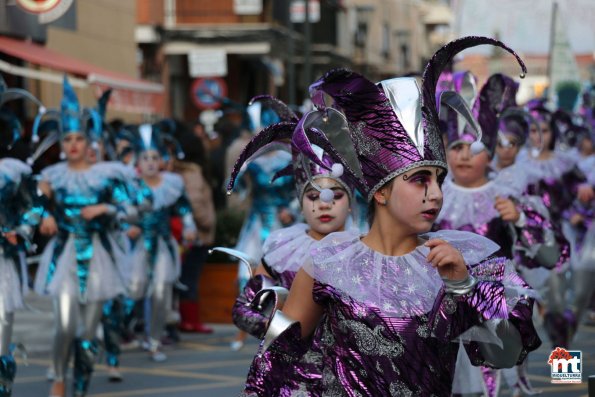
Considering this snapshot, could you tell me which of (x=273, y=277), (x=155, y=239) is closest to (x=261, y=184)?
(x=155, y=239)

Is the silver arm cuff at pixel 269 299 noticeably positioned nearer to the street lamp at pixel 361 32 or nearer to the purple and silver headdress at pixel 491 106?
the purple and silver headdress at pixel 491 106

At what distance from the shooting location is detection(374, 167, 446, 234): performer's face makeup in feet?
14.4

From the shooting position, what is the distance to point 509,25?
1473cm

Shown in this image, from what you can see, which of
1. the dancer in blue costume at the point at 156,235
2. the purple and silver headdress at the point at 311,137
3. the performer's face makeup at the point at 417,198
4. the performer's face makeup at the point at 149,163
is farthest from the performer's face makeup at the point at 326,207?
the performer's face makeup at the point at 149,163

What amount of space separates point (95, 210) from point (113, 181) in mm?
306

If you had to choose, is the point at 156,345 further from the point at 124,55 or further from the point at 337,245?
the point at 124,55

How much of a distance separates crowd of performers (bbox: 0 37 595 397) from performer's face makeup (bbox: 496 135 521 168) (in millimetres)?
11

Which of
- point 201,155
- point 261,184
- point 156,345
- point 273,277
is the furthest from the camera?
point 201,155

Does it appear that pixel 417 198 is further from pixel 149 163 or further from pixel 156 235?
pixel 149 163

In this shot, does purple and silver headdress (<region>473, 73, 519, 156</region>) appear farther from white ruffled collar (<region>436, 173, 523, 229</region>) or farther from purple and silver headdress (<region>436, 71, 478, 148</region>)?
white ruffled collar (<region>436, 173, 523, 229</region>)

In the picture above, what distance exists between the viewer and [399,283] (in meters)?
4.47

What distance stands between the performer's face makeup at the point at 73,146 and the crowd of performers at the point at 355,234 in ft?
0.05

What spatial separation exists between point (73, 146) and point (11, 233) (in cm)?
135

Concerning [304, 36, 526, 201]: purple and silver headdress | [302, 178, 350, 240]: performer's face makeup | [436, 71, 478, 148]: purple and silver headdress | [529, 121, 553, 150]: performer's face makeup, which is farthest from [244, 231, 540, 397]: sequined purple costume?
[529, 121, 553, 150]: performer's face makeup
